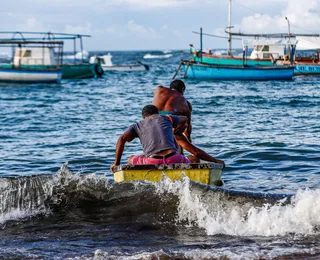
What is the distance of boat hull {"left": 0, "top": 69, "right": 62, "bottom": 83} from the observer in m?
39.5

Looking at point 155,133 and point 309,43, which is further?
point 309,43

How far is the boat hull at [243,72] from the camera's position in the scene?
40000 mm

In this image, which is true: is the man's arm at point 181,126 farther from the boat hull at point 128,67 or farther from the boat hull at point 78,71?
the boat hull at point 128,67

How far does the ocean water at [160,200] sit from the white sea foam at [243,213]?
0.04ft

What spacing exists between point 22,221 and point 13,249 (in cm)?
128

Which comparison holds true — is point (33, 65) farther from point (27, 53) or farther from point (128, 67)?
point (128, 67)

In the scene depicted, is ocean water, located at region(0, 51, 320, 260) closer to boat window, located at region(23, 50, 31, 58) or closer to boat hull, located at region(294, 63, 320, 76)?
boat window, located at region(23, 50, 31, 58)

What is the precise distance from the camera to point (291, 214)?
298 inches

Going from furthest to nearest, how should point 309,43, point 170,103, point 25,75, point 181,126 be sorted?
point 309,43, point 25,75, point 170,103, point 181,126

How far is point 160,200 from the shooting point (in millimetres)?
8422

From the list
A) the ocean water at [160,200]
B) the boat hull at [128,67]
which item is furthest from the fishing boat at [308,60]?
the ocean water at [160,200]

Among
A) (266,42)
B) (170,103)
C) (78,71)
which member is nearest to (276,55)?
(266,42)

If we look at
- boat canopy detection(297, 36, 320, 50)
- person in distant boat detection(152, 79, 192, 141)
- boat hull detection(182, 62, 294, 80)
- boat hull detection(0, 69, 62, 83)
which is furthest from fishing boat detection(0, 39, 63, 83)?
person in distant boat detection(152, 79, 192, 141)

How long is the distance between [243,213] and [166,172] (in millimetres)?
1119
